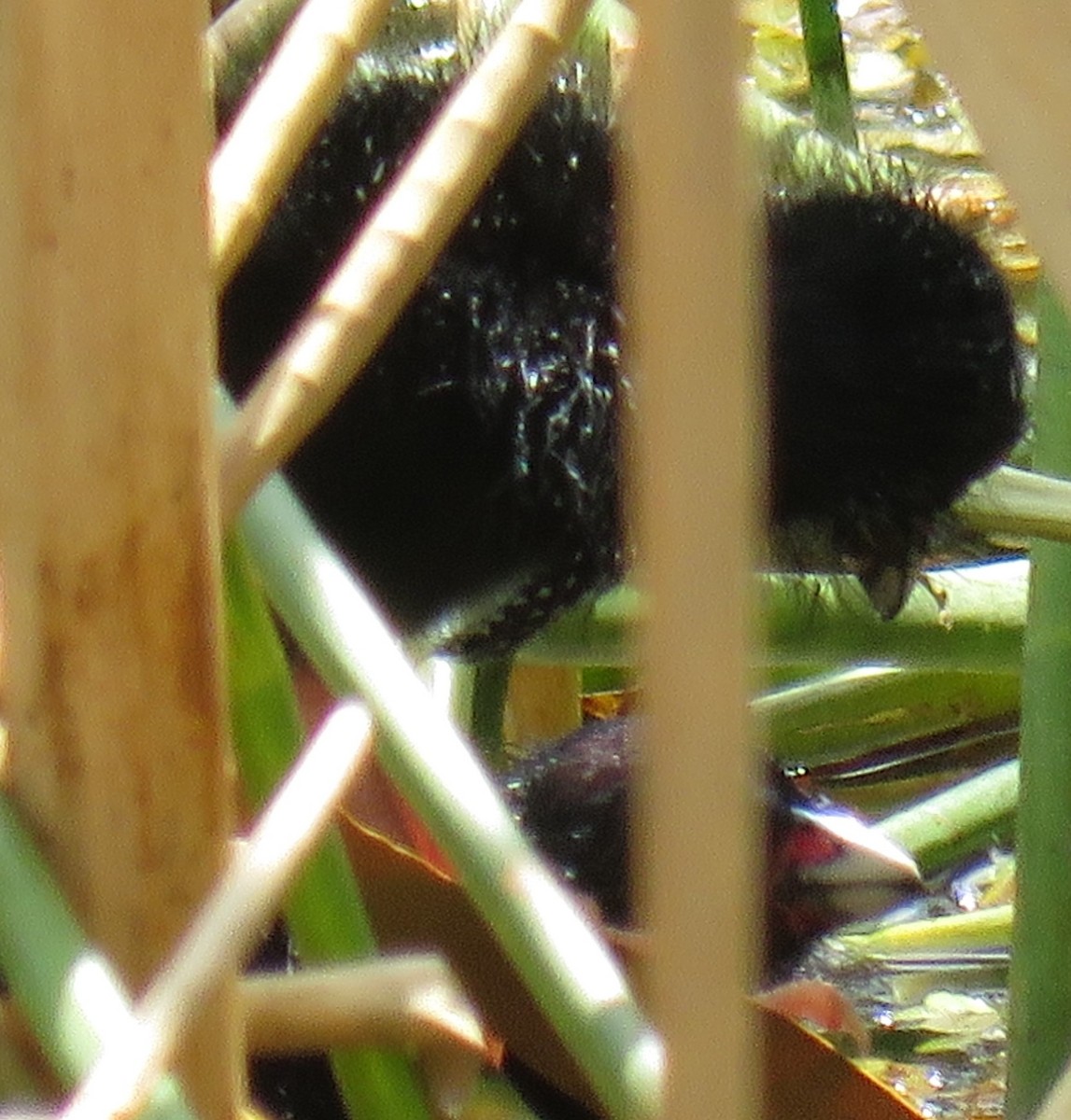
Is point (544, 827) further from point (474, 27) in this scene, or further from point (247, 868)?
point (247, 868)

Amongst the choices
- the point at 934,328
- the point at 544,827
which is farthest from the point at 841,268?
the point at 544,827

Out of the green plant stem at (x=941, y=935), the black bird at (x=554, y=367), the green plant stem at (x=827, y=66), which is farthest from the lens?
the green plant stem at (x=941, y=935)

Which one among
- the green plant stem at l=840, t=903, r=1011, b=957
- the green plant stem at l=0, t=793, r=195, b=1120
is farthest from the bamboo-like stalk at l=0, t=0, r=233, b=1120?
the green plant stem at l=840, t=903, r=1011, b=957

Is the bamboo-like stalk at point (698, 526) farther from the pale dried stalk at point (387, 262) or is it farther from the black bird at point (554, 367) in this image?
the black bird at point (554, 367)

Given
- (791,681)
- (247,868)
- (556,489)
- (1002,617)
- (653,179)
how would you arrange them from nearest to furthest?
(653,179) < (247,868) < (556,489) < (1002,617) < (791,681)

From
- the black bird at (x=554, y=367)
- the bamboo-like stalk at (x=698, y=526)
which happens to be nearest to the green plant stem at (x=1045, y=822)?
the black bird at (x=554, y=367)

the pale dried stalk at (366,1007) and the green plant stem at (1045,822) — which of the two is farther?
the green plant stem at (1045,822)

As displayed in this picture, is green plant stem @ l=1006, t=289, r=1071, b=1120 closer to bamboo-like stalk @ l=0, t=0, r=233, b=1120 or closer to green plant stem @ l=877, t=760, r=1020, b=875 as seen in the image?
bamboo-like stalk @ l=0, t=0, r=233, b=1120
